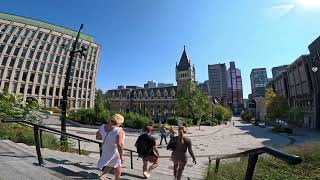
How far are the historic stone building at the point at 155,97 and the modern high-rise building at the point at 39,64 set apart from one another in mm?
24984

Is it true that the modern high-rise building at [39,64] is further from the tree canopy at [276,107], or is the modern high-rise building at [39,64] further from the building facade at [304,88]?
the building facade at [304,88]

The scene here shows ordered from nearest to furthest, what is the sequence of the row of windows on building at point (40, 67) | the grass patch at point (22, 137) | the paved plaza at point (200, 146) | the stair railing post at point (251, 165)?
the stair railing post at point (251, 165) → the grass patch at point (22, 137) → the paved plaza at point (200, 146) → the row of windows on building at point (40, 67)

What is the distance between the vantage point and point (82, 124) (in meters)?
37.1

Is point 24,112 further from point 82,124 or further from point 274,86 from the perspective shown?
point 274,86

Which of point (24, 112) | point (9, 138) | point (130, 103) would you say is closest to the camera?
point (9, 138)

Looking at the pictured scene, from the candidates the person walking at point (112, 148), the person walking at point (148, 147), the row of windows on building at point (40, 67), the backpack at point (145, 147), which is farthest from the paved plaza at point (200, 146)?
the row of windows on building at point (40, 67)

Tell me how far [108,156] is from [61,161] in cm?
245

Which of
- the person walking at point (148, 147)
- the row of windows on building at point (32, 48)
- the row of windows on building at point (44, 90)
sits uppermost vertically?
the row of windows on building at point (32, 48)

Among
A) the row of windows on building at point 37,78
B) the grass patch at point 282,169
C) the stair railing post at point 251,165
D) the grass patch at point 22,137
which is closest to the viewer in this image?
the stair railing post at point 251,165

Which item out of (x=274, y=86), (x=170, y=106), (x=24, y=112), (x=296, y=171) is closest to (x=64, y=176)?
(x=296, y=171)

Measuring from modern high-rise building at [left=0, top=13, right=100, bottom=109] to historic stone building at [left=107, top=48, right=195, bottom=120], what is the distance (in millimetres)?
24984

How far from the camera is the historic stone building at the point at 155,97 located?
113312mm

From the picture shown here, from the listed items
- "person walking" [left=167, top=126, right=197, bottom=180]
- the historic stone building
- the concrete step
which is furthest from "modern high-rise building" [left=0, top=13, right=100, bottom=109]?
"person walking" [left=167, top=126, right=197, bottom=180]

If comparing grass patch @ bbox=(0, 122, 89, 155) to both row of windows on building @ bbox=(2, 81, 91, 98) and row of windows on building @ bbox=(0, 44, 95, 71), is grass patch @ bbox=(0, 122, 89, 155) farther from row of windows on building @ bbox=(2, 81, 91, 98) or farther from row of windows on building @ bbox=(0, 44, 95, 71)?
row of windows on building @ bbox=(0, 44, 95, 71)
